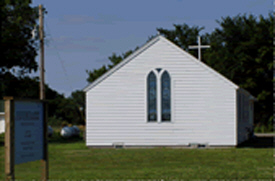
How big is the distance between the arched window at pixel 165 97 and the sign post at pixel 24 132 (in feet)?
55.6

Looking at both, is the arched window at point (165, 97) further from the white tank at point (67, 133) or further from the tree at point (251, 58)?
the tree at point (251, 58)

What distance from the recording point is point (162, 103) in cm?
2869

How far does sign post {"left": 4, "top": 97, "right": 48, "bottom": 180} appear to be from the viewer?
10.3 metres

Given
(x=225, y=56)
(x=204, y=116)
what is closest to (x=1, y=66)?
(x=204, y=116)

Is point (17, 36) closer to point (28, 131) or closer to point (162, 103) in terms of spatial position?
point (162, 103)

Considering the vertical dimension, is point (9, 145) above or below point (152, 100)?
below

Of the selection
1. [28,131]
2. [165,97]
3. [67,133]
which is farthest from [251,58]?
[28,131]

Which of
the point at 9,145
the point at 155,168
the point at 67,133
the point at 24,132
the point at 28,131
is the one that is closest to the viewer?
the point at 9,145

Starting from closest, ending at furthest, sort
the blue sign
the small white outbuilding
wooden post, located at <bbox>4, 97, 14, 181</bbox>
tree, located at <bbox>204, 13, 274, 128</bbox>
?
wooden post, located at <bbox>4, 97, 14, 181</bbox>, the blue sign, the small white outbuilding, tree, located at <bbox>204, 13, 274, 128</bbox>

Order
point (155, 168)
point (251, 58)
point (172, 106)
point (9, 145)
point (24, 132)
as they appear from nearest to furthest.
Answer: point (9, 145) → point (24, 132) → point (155, 168) → point (172, 106) → point (251, 58)

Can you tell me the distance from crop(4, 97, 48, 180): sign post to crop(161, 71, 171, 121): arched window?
55.6ft

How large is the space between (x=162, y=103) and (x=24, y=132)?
18125 millimetres

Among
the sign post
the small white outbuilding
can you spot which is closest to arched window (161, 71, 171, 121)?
the small white outbuilding

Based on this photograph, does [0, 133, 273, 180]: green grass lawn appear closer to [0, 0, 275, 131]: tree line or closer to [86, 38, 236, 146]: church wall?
[86, 38, 236, 146]: church wall
